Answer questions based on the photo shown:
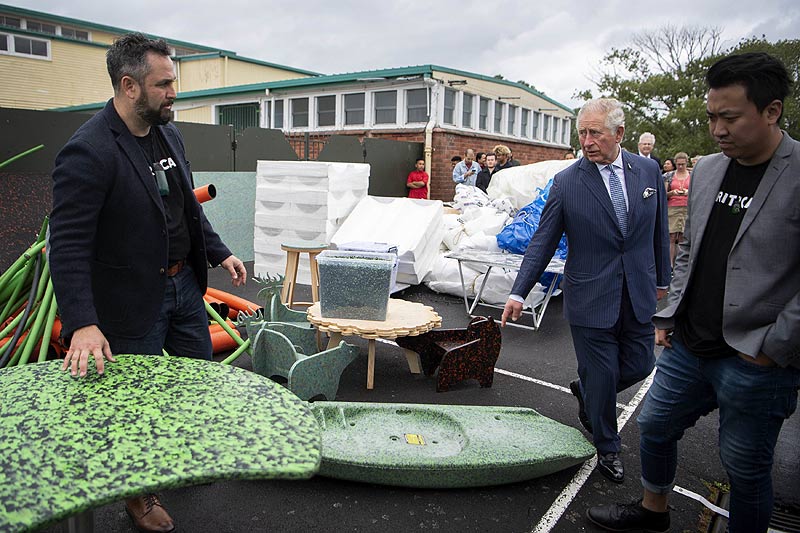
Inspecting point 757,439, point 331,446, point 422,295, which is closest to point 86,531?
point 331,446

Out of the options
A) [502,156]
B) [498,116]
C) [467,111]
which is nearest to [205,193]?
[502,156]

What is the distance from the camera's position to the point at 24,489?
3.92 feet

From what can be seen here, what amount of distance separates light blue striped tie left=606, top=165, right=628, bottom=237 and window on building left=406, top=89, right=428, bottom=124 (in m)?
11.9

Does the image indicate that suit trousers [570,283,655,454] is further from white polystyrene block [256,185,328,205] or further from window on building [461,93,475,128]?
window on building [461,93,475,128]

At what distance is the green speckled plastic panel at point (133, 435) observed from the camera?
1.20 m

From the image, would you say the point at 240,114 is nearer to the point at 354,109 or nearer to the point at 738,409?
the point at 354,109

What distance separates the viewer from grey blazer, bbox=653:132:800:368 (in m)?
1.97

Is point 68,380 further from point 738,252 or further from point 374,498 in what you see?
point 738,252

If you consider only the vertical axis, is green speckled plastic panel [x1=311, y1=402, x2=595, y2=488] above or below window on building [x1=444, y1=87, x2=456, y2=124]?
below

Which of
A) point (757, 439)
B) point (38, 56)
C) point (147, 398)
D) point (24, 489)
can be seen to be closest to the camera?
point (24, 489)

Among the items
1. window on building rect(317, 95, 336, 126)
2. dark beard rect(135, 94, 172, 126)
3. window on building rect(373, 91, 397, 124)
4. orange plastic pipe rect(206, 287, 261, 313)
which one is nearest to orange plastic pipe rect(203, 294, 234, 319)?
orange plastic pipe rect(206, 287, 261, 313)

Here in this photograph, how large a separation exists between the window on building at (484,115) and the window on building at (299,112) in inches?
200

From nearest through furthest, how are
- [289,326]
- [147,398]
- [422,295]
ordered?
[147,398]
[289,326]
[422,295]

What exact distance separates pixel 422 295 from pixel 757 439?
18.4ft
